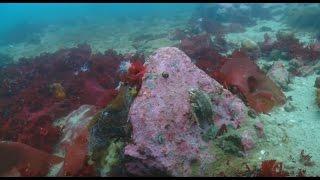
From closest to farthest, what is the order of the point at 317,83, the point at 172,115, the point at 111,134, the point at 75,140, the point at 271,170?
the point at 271,170, the point at 172,115, the point at 111,134, the point at 75,140, the point at 317,83

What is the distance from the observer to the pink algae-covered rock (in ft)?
18.7

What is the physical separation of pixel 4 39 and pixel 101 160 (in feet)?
102

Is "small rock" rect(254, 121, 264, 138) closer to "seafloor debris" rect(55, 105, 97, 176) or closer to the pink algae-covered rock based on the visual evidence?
the pink algae-covered rock

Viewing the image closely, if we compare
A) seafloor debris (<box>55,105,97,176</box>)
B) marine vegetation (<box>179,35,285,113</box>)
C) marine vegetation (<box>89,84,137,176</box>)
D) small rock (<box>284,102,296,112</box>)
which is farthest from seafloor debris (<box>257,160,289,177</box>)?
seafloor debris (<box>55,105,97,176</box>)

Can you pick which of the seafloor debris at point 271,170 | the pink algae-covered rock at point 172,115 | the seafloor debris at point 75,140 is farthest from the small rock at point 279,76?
the seafloor debris at point 75,140

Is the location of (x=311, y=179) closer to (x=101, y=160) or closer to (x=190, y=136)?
(x=190, y=136)

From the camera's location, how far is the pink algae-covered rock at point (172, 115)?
5691mm

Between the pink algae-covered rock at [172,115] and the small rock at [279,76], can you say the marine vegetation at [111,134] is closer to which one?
the pink algae-covered rock at [172,115]

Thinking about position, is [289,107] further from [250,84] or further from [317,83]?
[317,83]

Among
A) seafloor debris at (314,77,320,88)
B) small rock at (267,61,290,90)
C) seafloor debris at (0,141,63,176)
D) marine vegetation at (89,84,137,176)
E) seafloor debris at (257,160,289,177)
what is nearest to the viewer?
seafloor debris at (257,160,289,177)

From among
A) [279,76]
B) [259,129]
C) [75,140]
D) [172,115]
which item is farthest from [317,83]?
[75,140]

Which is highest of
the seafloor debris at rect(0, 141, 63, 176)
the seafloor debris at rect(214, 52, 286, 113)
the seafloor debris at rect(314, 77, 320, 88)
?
the seafloor debris at rect(214, 52, 286, 113)

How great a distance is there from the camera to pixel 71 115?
938 cm

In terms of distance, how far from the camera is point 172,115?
606 centimetres
